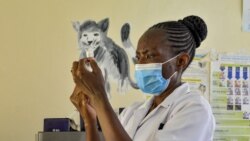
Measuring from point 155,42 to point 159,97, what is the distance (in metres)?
0.17

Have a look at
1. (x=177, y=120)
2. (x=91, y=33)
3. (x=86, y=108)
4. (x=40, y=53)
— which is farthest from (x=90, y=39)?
(x=177, y=120)

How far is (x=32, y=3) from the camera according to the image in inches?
72.1

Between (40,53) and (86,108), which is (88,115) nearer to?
(86,108)

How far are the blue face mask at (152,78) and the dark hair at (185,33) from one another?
8cm

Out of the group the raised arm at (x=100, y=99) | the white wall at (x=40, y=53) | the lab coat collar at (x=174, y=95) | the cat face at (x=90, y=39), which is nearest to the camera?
the raised arm at (x=100, y=99)

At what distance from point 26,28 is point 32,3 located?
0.39ft

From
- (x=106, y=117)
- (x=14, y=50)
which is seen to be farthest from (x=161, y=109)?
(x=14, y=50)

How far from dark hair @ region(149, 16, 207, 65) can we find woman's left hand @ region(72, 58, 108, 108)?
250 mm

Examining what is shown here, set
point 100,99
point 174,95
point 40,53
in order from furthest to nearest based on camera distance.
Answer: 1. point 40,53
2. point 174,95
3. point 100,99

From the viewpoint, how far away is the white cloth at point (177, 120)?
996 mm

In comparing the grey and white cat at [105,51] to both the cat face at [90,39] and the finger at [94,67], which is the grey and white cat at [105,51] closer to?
the cat face at [90,39]

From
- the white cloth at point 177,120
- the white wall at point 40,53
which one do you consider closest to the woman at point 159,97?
the white cloth at point 177,120

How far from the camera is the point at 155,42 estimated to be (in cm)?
111

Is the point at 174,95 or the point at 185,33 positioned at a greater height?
the point at 185,33
